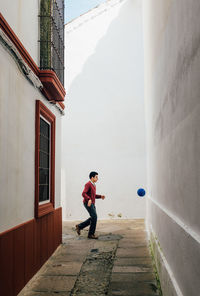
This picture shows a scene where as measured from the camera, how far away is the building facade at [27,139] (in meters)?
4.38

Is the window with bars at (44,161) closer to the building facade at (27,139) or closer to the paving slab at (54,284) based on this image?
the building facade at (27,139)

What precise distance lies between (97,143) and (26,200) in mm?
7752

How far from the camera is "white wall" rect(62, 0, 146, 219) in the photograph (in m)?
12.7

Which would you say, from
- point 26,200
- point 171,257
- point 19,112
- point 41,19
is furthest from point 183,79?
point 41,19

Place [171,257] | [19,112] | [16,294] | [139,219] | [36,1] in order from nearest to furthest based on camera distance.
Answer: [171,257]
[16,294]
[19,112]
[36,1]
[139,219]

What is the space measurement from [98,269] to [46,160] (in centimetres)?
237

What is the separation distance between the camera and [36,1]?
6371 mm

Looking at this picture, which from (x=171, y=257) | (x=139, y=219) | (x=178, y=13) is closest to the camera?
(x=178, y=13)

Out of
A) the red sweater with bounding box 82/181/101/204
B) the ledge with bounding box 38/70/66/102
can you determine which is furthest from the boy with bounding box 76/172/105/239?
the ledge with bounding box 38/70/66/102

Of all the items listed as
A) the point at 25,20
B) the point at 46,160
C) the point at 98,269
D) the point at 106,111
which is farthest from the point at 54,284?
the point at 106,111

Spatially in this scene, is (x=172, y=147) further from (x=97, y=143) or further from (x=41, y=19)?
(x=97, y=143)

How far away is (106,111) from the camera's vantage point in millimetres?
13000

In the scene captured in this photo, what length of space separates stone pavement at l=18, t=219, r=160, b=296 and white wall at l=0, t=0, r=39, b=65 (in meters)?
3.63

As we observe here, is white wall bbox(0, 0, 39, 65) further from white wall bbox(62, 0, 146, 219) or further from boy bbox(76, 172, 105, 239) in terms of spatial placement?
white wall bbox(62, 0, 146, 219)
